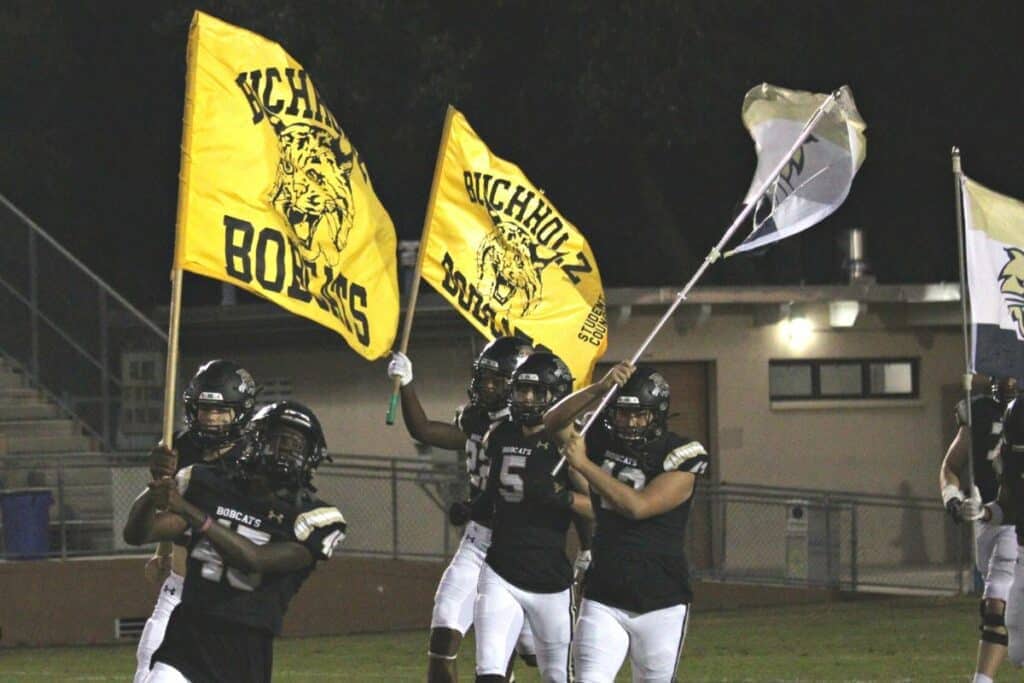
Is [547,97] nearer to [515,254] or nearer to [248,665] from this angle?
[515,254]

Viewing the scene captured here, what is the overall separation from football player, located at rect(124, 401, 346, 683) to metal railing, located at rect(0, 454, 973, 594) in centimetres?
1270

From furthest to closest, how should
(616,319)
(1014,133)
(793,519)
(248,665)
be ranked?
1. (1014,133)
2. (616,319)
3. (793,519)
4. (248,665)

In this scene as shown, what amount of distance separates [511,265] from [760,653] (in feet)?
18.7

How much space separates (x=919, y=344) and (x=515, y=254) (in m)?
14.3

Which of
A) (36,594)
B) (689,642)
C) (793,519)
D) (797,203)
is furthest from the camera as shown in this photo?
(793,519)

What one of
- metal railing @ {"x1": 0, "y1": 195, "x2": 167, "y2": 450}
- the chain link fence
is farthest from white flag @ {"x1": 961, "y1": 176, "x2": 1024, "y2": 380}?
metal railing @ {"x1": 0, "y1": 195, "x2": 167, "y2": 450}

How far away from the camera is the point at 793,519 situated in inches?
898

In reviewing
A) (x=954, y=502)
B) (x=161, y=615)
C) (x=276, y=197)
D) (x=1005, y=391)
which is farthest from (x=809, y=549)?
(x=276, y=197)

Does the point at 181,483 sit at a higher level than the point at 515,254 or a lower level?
lower

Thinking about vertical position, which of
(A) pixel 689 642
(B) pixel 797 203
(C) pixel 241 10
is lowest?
(A) pixel 689 642

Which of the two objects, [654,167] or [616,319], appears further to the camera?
[654,167]

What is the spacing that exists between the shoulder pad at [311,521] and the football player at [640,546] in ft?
6.31

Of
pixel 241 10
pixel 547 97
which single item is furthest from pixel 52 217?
pixel 547 97

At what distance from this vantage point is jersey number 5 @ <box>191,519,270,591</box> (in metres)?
7.71
